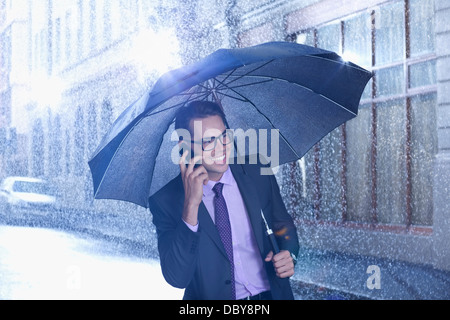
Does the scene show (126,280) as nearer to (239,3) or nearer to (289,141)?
(289,141)

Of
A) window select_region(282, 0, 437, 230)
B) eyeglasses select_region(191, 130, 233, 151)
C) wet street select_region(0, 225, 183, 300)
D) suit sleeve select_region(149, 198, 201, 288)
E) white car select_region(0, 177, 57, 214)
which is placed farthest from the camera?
white car select_region(0, 177, 57, 214)

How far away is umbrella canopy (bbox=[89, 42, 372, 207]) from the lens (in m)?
3.27

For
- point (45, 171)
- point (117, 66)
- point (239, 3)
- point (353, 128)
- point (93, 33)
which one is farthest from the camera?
point (45, 171)

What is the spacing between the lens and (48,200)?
19516 mm

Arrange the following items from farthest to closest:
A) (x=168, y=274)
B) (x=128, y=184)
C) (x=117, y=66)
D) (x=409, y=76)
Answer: (x=117, y=66)
(x=409, y=76)
(x=128, y=184)
(x=168, y=274)

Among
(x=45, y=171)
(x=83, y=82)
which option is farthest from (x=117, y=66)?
(x=45, y=171)

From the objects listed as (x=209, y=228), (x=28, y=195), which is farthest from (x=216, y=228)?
(x=28, y=195)

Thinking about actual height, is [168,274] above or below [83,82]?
below

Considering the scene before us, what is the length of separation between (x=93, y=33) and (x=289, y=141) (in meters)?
24.3

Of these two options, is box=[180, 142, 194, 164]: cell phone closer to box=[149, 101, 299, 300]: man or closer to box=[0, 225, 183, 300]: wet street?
box=[149, 101, 299, 300]: man

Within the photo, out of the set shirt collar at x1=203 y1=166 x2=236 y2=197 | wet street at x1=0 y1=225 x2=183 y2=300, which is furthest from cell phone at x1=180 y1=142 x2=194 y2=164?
wet street at x1=0 y1=225 x2=183 y2=300

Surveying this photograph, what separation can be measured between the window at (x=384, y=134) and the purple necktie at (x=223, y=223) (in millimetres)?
7127

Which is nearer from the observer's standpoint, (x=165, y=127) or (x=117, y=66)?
(x=165, y=127)
